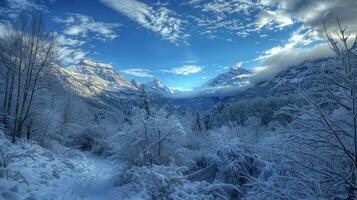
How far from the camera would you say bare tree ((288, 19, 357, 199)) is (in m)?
4.97

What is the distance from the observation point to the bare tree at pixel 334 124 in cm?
497

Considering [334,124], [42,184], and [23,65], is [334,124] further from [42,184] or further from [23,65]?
[23,65]

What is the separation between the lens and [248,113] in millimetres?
95750

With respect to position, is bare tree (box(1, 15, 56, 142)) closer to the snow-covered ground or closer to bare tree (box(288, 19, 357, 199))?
the snow-covered ground

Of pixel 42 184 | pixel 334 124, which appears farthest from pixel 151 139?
pixel 334 124

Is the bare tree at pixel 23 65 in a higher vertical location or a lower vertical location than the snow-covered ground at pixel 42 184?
higher

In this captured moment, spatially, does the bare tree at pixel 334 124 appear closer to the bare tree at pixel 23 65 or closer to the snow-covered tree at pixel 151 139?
the snow-covered tree at pixel 151 139

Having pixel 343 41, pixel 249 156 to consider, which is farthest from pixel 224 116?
pixel 343 41

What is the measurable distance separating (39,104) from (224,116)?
80.9 meters

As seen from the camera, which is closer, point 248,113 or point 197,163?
point 197,163

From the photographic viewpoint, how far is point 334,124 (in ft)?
17.2

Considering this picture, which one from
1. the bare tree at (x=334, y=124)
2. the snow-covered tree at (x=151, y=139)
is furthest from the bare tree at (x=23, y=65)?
the bare tree at (x=334, y=124)

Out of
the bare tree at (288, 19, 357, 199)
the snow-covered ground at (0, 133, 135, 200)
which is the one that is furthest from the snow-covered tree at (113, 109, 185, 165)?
the bare tree at (288, 19, 357, 199)

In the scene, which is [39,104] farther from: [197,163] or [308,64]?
[308,64]
